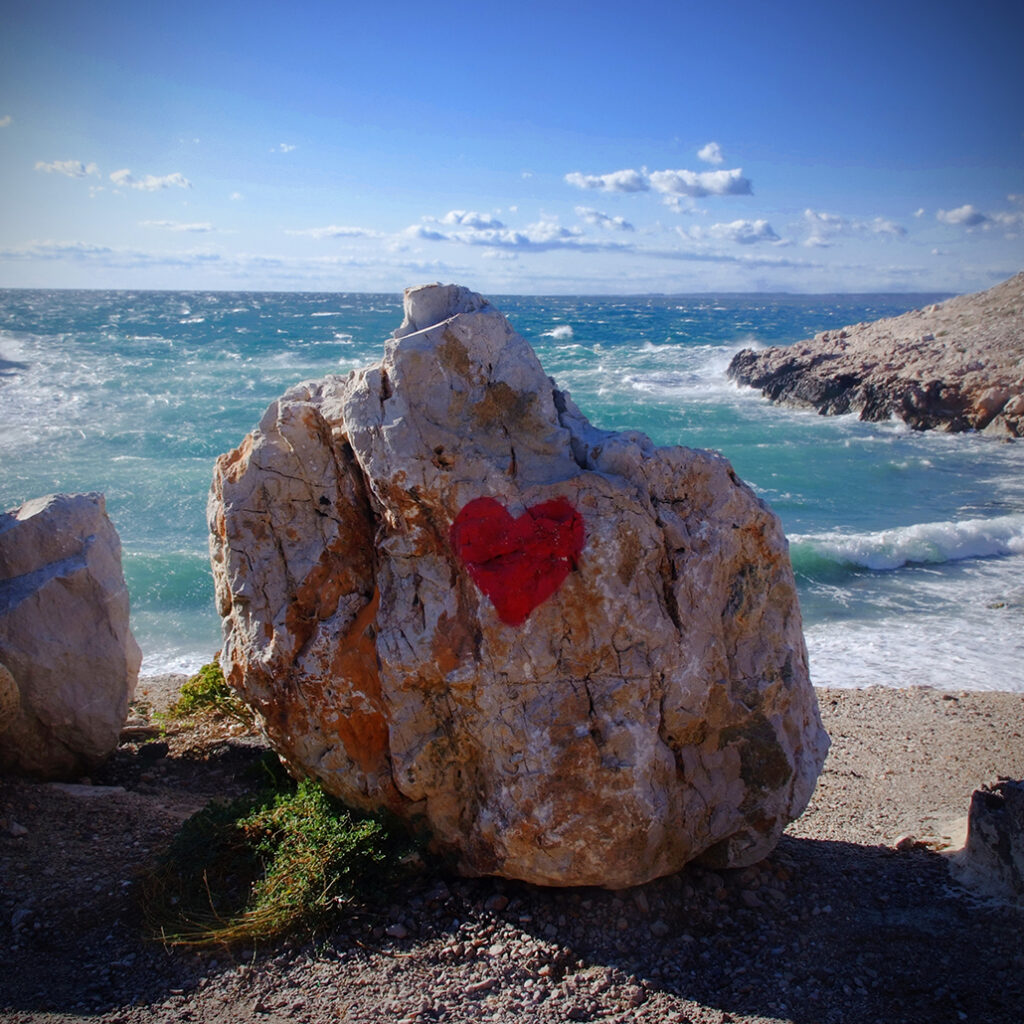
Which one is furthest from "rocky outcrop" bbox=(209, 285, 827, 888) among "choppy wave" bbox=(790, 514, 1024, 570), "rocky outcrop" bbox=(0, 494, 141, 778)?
"choppy wave" bbox=(790, 514, 1024, 570)

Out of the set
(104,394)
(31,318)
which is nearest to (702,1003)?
(104,394)

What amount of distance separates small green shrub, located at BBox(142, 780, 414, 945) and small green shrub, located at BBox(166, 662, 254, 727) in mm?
2167

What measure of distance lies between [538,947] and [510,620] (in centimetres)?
186

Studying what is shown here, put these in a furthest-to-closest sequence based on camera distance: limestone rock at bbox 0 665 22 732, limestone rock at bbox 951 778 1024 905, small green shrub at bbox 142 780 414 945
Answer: limestone rock at bbox 0 665 22 732, limestone rock at bbox 951 778 1024 905, small green shrub at bbox 142 780 414 945

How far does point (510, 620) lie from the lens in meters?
4.99

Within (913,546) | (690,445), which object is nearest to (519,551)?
(913,546)

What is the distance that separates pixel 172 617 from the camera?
42.5 feet

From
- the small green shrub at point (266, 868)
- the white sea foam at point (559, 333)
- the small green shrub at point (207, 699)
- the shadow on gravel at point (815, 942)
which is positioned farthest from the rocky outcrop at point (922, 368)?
the small green shrub at point (266, 868)

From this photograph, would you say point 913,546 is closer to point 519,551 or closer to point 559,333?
point 519,551

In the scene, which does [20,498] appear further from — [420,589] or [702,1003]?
[702,1003]

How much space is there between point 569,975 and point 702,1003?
72 cm

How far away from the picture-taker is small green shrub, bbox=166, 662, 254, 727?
25.6 feet

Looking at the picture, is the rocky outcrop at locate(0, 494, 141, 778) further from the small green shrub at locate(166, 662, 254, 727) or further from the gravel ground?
the small green shrub at locate(166, 662, 254, 727)

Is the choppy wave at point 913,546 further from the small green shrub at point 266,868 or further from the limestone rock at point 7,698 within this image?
the limestone rock at point 7,698
